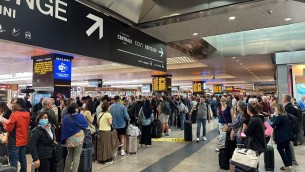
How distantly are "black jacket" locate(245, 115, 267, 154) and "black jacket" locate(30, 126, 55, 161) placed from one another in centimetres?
341

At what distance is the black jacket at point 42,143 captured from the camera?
354cm

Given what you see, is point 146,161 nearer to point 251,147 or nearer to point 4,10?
point 251,147

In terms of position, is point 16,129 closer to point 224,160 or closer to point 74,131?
point 74,131

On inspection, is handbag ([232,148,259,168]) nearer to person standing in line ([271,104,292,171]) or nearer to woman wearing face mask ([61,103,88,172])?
person standing in line ([271,104,292,171])

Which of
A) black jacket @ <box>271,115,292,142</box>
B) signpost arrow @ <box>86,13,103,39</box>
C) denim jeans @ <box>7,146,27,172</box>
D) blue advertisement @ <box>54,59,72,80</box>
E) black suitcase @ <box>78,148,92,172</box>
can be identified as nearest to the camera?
signpost arrow @ <box>86,13,103,39</box>

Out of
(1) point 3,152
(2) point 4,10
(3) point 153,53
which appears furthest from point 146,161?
(2) point 4,10

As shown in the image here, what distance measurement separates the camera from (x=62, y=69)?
842 centimetres

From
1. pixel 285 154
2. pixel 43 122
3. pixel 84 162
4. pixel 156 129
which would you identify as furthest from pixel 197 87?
pixel 43 122

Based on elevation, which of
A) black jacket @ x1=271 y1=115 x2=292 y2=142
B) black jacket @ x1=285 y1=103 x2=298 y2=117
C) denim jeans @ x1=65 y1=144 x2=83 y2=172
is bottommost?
denim jeans @ x1=65 y1=144 x2=83 y2=172

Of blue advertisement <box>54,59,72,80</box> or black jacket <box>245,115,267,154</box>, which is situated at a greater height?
blue advertisement <box>54,59,72,80</box>

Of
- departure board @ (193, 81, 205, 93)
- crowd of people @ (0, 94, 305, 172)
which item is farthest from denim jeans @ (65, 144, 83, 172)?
departure board @ (193, 81, 205, 93)

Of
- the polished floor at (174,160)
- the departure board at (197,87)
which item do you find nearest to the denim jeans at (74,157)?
the polished floor at (174,160)

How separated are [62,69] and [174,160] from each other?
17.4 feet

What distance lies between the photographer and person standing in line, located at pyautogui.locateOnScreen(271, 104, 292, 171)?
5.13m
